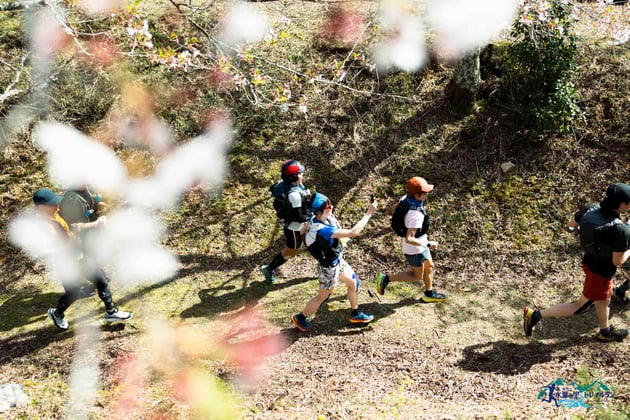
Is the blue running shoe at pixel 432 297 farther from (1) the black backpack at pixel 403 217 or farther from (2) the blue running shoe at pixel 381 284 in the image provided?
(1) the black backpack at pixel 403 217

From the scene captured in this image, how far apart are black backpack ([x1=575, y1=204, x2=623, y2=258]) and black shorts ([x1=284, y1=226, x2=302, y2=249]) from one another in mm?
3200

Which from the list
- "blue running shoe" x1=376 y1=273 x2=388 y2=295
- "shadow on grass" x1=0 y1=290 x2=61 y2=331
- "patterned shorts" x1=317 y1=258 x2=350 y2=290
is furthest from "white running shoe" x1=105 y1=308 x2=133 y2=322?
"blue running shoe" x1=376 y1=273 x2=388 y2=295

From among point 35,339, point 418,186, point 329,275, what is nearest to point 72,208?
point 35,339

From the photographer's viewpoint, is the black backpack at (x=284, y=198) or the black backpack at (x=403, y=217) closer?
the black backpack at (x=403, y=217)

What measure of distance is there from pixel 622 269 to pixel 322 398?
465cm

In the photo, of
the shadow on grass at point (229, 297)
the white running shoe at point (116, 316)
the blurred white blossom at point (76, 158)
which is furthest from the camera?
the blurred white blossom at point (76, 158)

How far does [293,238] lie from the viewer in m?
5.94

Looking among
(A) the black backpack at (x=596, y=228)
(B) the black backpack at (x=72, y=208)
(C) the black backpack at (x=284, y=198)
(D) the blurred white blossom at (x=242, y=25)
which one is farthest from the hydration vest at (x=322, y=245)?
(D) the blurred white blossom at (x=242, y=25)

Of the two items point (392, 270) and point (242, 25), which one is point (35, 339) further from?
point (242, 25)

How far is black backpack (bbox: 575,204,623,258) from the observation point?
4.40 m

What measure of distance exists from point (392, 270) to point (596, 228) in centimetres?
287

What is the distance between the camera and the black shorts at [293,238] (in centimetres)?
589

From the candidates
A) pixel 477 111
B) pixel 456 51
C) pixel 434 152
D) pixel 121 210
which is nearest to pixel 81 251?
pixel 121 210

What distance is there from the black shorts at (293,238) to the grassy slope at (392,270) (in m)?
0.74
